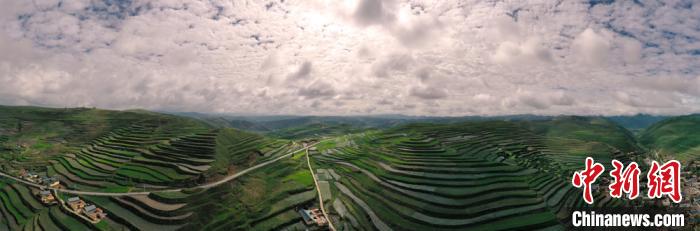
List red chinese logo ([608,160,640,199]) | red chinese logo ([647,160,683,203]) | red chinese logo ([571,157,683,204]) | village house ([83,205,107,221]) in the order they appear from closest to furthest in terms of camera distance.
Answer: red chinese logo ([608,160,640,199]), red chinese logo ([571,157,683,204]), red chinese logo ([647,160,683,203]), village house ([83,205,107,221])

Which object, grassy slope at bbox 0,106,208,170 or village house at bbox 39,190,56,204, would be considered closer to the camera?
village house at bbox 39,190,56,204

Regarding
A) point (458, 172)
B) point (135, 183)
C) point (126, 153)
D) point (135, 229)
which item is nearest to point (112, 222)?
point (135, 229)

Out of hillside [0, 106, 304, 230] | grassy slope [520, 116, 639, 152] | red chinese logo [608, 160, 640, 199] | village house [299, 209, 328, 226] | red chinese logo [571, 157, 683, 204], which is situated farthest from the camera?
grassy slope [520, 116, 639, 152]

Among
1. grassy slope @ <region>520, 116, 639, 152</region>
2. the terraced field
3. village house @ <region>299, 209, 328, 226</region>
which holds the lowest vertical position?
village house @ <region>299, 209, 328, 226</region>

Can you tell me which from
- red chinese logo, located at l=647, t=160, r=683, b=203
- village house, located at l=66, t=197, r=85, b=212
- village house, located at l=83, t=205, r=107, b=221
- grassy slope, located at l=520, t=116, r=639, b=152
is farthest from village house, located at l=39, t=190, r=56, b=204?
grassy slope, located at l=520, t=116, r=639, b=152

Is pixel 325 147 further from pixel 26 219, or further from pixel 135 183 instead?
pixel 26 219

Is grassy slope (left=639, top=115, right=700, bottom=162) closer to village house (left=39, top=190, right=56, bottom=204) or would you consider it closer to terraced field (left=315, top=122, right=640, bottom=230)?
terraced field (left=315, top=122, right=640, bottom=230)
